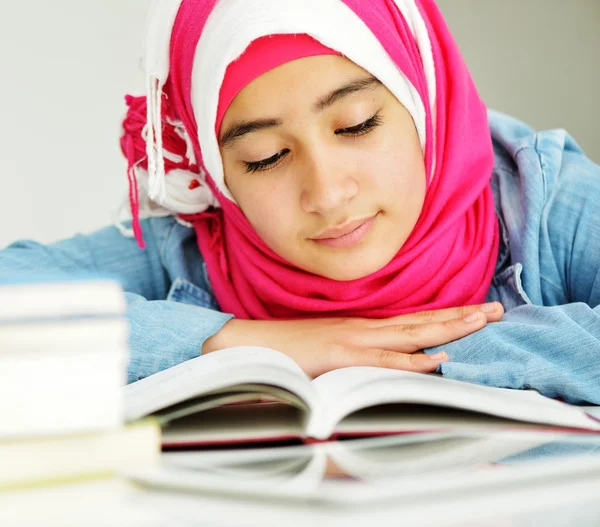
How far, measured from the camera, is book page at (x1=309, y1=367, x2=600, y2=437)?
573mm

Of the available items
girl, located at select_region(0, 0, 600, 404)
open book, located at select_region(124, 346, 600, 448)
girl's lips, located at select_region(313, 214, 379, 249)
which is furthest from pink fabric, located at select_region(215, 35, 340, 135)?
open book, located at select_region(124, 346, 600, 448)

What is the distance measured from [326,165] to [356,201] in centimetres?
8

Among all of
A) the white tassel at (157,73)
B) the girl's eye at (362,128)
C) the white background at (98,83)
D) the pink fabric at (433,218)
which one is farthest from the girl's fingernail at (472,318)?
the white background at (98,83)

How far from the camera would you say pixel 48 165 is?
84.7 inches

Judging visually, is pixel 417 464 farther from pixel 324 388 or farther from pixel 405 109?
pixel 405 109

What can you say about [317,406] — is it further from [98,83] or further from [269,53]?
[98,83]

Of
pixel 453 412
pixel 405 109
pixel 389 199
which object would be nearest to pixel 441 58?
pixel 405 109

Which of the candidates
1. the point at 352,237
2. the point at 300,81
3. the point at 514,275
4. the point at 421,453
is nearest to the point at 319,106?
the point at 300,81

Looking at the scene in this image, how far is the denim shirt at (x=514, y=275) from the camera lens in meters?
0.85

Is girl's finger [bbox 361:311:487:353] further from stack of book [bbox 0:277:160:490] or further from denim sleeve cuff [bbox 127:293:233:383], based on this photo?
stack of book [bbox 0:277:160:490]

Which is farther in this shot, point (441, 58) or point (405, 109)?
point (441, 58)

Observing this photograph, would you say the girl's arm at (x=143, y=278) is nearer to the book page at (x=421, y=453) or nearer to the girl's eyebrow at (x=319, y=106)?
the girl's eyebrow at (x=319, y=106)

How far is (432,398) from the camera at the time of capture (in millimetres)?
576

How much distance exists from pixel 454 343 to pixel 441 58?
47 cm
